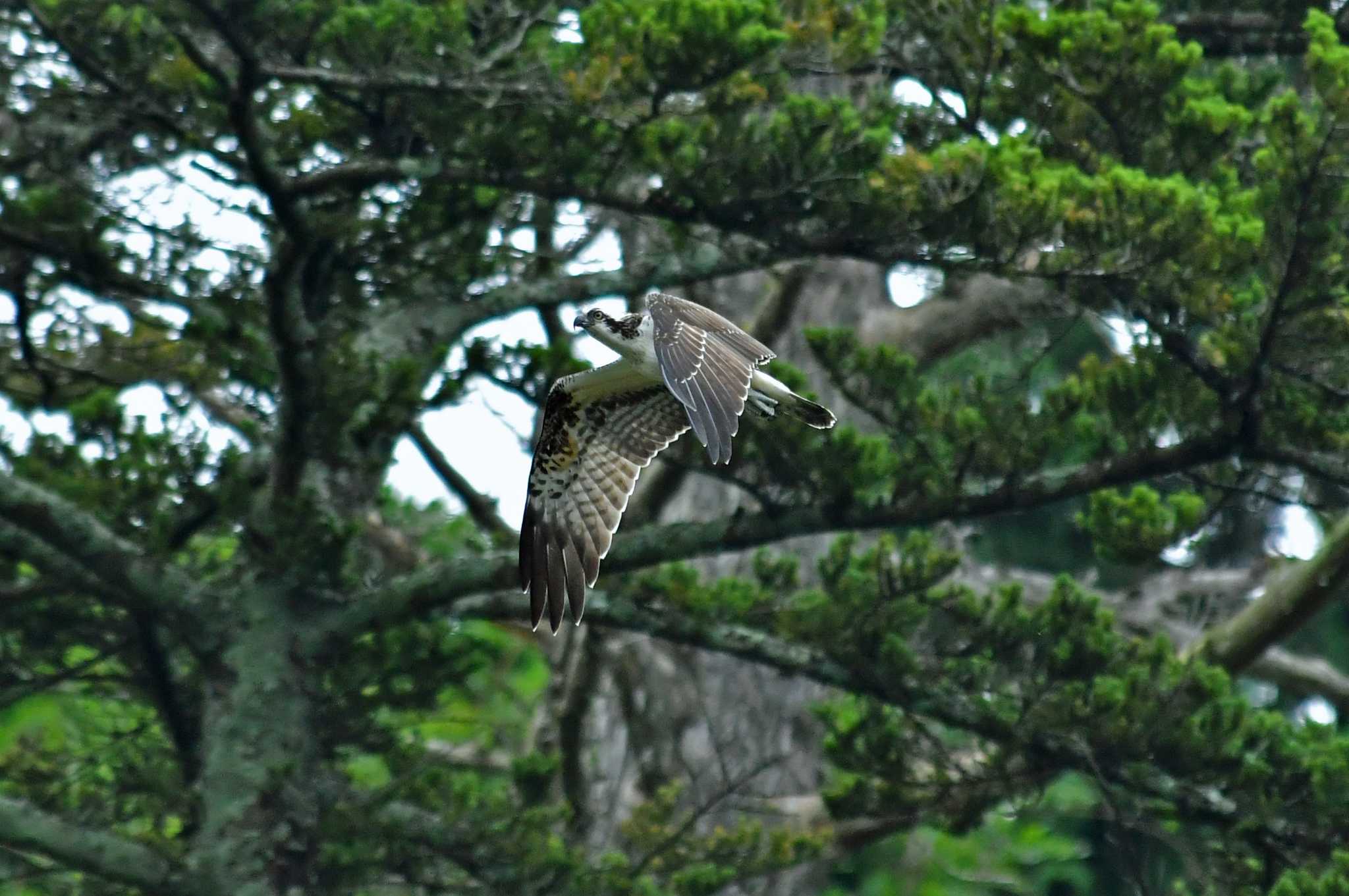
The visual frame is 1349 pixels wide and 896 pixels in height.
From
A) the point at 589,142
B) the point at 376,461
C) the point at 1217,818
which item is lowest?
the point at 1217,818

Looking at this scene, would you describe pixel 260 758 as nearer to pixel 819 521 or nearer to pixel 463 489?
pixel 463 489

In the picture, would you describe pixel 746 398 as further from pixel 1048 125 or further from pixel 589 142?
pixel 1048 125

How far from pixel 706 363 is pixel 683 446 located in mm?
1802

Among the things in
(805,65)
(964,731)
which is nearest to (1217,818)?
(964,731)

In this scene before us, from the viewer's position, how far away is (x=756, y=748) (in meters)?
10.0

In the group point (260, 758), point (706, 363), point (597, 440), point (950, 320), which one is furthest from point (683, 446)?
point (950, 320)

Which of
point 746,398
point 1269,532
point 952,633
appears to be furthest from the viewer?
point 1269,532

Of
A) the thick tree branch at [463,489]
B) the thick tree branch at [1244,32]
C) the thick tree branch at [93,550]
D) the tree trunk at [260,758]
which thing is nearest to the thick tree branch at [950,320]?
the thick tree branch at [1244,32]

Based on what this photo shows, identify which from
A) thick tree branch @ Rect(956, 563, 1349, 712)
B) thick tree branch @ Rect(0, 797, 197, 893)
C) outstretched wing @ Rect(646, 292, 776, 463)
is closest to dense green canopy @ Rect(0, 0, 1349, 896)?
thick tree branch @ Rect(0, 797, 197, 893)

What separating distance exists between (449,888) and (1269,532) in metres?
10.5

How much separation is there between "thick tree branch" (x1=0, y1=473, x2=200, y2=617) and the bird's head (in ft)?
7.98

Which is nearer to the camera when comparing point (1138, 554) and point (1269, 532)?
point (1138, 554)

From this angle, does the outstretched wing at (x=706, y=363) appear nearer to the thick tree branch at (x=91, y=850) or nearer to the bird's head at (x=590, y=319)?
the bird's head at (x=590, y=319)

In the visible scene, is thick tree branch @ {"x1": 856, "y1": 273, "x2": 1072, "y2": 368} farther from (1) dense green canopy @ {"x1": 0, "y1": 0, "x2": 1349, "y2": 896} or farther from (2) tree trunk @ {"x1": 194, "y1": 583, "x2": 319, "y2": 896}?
(2) tree trunk @ {"x1": 194, "y1": 583, "x2": 319, "y2": 896}
